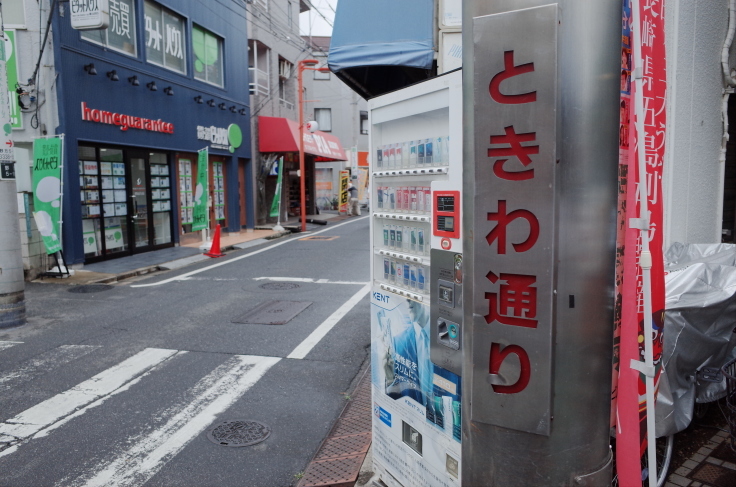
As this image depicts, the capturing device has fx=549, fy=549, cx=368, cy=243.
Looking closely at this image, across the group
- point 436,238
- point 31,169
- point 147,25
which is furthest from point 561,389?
point 147,25

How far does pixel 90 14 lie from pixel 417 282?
10.1 metres

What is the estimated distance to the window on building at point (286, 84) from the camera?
26234 mm

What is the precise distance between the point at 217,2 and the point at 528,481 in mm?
19497

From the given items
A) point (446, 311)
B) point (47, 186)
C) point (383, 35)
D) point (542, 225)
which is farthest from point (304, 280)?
point (542, 225)

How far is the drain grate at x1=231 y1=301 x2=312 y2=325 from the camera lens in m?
7.92

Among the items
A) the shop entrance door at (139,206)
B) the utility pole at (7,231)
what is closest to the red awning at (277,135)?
the shop entrance door at (139,206)

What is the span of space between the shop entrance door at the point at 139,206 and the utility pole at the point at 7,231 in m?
6.30

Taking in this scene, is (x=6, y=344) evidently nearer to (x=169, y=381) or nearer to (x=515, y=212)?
(x=169, y=381)

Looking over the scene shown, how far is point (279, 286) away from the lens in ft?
34.0

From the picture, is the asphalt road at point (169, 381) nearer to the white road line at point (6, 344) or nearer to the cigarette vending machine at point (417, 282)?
the white road line at point (6, 344)

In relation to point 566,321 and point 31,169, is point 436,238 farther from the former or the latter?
point 31,169

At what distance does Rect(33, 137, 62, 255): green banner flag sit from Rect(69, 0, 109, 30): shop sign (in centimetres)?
229

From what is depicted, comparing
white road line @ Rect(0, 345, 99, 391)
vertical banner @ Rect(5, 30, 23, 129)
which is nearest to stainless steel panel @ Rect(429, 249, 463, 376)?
white road line @ Rect(0, 345, 99, 391)

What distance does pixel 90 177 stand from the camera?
12.7m
